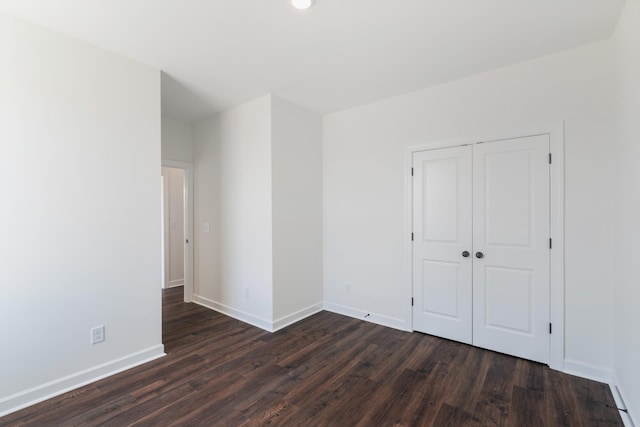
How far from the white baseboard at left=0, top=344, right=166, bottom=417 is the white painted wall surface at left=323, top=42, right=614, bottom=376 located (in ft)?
7.40

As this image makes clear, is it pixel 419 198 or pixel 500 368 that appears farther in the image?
pixel 419 198

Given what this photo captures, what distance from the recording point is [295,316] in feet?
12.1

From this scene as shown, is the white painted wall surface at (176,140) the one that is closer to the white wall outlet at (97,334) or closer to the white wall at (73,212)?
the white wall at (73,212)

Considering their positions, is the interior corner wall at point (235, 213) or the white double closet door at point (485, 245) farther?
the interior corner wall at point (235, 213)

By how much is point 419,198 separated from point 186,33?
2.70m

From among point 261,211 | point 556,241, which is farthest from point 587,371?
point 261,211

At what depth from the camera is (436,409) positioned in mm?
2059

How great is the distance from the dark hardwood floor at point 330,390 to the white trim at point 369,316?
0.31 meters

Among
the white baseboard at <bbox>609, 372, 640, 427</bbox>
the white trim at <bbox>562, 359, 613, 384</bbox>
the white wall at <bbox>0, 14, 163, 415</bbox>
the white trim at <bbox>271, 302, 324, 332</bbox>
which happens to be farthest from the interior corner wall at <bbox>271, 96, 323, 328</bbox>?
the white baseboard at <bbox>609, 372, 640, 427</bbox>

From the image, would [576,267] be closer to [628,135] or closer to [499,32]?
[628,135]

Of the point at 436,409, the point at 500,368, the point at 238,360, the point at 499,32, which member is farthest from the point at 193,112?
the point at 500,368

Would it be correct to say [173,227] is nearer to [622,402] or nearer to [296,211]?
[296,211]

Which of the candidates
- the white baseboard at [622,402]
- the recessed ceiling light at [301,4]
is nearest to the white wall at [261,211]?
the recessed ceiling light at [301,4]

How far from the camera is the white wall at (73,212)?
204 cm
